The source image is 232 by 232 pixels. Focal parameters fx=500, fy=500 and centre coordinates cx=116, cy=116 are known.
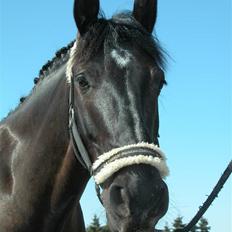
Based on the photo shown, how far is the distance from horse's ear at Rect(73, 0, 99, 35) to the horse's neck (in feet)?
2.02

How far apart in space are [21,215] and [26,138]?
0.82 metres

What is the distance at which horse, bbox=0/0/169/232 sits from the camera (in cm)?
374

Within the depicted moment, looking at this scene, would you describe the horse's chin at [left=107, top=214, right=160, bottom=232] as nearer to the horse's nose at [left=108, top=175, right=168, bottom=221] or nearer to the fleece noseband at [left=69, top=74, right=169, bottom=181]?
the horse's nose at [left=108, top=175, right=168, bottom=221]

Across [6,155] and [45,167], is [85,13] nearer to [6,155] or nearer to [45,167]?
[45,167]

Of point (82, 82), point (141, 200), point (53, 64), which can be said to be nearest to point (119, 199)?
point (141, 200)

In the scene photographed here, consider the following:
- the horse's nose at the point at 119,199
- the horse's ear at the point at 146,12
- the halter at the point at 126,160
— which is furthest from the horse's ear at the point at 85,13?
the horse's nose at the point at 119,199

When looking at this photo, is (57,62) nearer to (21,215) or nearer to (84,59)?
(84,59)

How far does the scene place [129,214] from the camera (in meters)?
3.60

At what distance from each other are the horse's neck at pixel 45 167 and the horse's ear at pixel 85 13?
24.3 inches

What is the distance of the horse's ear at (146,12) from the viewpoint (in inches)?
200

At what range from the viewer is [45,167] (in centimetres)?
504

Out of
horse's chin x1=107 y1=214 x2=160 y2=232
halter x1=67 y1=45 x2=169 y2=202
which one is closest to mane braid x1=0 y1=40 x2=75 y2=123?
halter x1=67 y1=45 x2=169 y2=202

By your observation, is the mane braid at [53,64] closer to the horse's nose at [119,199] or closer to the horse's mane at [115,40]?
the horse's mane at [115,40]

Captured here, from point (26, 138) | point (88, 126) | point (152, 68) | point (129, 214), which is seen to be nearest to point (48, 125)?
point (26, 138)
